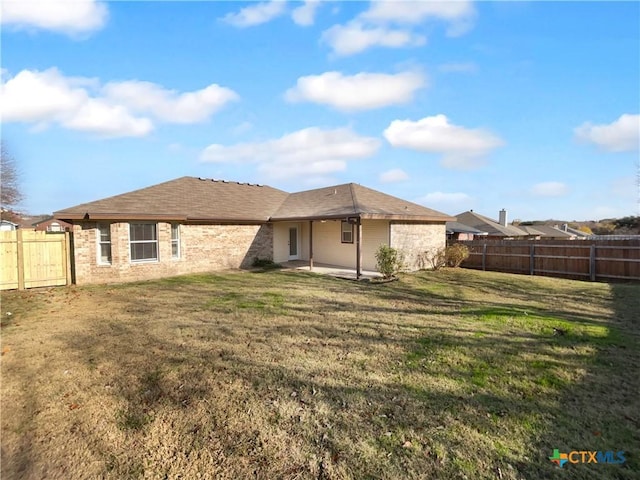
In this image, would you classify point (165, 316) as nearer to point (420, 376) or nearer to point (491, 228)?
point (420, 376)

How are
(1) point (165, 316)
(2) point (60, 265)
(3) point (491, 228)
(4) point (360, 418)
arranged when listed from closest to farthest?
(4) point (360, 418) < (1) point (165, 316) < (2) point (60, 265) < (3) point (491, 228)

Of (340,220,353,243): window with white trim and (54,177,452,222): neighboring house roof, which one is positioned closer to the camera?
(54,177,452,222): neighboring house roof

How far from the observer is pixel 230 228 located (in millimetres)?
16312

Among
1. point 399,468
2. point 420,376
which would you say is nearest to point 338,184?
point 420,376

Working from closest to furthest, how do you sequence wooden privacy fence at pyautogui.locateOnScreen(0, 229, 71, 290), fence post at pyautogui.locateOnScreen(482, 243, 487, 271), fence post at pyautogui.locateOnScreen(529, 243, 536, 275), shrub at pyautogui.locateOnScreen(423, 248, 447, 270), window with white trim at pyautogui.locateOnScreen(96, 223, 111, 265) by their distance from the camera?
wooden privacy fence at pyautogui.locateOnScreen(0, 229, 71, 290) → window with white trim at pyautogui.locateOnScreen(96, 223, 111, 265) → fence post at pyautogui.locateOnScreen(529, 243, 536, 275) → shrub at pyautogui.locateOnScreen(423, 248, 447, 270) → fence post at pyautogui.locateOnScreen(482, 243, 487, 271)

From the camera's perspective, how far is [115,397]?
3.96 metres

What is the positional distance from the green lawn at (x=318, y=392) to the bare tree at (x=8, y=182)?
108 ft

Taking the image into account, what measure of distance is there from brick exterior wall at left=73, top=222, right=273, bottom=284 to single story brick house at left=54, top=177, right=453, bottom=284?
3 centimetres

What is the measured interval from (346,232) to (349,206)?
2.50 meters

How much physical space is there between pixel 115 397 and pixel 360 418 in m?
2.95

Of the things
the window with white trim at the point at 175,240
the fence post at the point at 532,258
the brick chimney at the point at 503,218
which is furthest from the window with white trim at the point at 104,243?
the brick chimney at the point at 503,218

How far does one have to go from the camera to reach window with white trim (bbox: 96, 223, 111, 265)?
12.6 metres

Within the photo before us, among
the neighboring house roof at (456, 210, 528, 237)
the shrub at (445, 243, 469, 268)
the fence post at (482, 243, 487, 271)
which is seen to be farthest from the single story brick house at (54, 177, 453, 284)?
the neighboring house roof at (456, 210, 528, 237)

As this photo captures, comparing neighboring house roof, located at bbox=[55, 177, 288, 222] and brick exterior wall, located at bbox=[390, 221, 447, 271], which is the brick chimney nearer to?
brick exterior wall, located at bbox=[390, 221, 447, 271]
